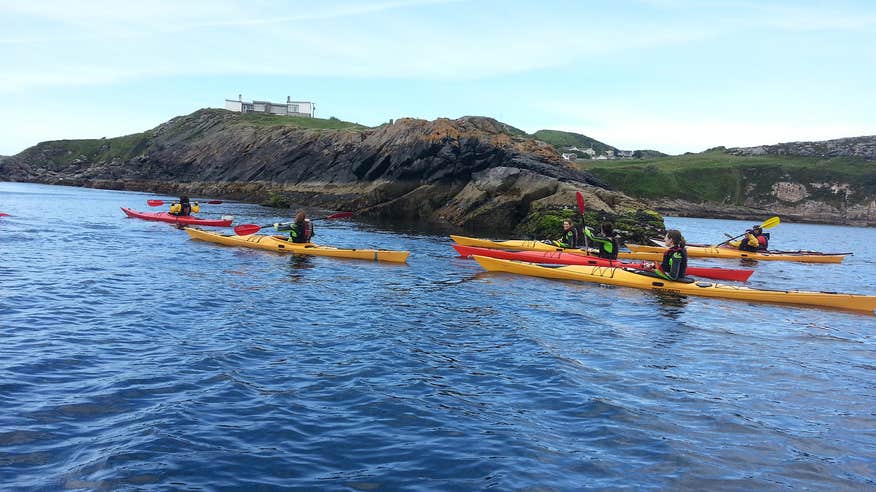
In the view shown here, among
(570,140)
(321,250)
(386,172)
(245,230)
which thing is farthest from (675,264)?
(570,140)

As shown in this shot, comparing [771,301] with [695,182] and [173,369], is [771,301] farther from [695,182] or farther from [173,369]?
[695,182]

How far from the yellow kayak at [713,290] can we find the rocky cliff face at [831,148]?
404ft

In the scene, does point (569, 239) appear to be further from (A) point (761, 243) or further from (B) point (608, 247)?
(A) point (761, 243)

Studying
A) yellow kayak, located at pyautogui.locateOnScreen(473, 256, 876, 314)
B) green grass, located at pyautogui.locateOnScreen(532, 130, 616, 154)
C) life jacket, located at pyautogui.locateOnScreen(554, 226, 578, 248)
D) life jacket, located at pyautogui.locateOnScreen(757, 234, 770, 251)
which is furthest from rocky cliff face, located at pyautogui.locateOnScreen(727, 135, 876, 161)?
yellow kayak, located at pyautogui.locateOnScreen(473, 256, 876, 314)

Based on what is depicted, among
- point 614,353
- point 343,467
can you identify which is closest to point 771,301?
point 614,353

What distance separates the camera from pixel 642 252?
88.5ft

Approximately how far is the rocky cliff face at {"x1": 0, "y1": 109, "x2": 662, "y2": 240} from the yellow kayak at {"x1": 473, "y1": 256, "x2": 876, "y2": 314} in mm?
17195

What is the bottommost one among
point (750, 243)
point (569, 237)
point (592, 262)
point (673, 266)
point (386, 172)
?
point (592, 262)

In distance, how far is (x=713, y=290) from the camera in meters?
16.2

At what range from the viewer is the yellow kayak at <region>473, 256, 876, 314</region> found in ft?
50.9

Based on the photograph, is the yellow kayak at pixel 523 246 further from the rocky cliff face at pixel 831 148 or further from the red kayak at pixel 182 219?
the rocky cliff face at pixel 831 148

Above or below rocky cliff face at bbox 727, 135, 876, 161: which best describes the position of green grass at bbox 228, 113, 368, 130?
below

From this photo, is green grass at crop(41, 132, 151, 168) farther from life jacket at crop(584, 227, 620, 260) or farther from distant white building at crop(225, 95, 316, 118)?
life jacket at crop(584, 227, 620, 260)

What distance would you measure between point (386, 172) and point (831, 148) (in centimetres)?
11318
